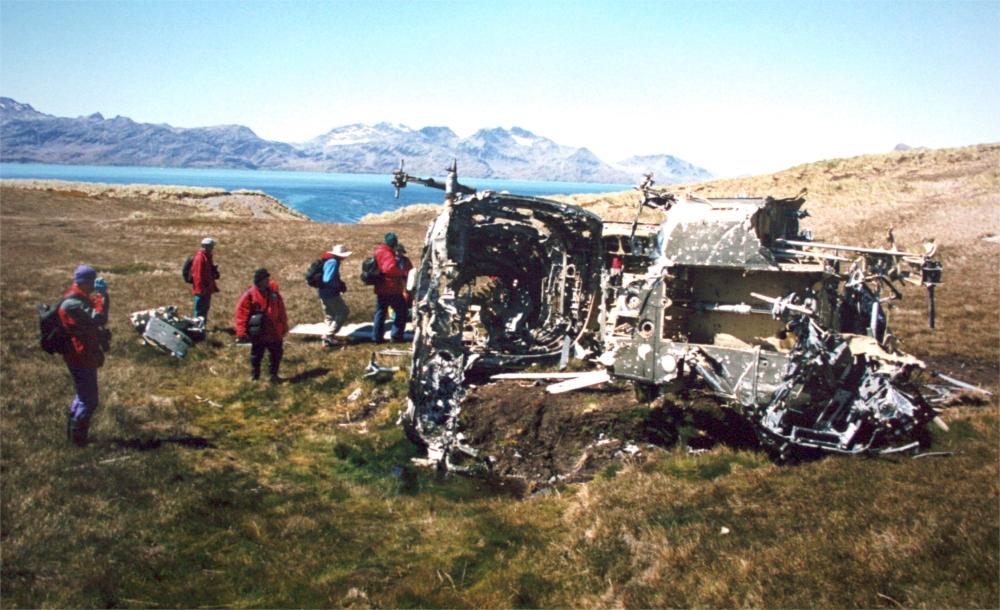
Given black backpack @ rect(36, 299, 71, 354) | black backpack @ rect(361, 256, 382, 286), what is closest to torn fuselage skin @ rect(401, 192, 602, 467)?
black backpack @ rect(361, 256, 382, 286)

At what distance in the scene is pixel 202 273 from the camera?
14.3 meters

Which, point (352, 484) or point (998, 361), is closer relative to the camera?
point (352, 484)

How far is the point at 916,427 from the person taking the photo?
745 centimetres

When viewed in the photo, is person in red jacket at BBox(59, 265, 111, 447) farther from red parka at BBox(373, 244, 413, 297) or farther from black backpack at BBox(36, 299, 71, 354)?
red parka at BBox(373, 244, 413, 297)

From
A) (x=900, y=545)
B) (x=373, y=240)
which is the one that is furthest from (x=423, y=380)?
(x=373, y=240)

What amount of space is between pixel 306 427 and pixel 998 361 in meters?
13.3

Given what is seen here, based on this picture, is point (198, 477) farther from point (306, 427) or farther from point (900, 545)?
point (900, 545)

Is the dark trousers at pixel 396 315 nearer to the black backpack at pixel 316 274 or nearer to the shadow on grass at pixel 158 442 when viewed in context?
the black backpack at pixel 316 274

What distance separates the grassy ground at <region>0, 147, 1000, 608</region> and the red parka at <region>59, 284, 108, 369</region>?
1250 millimetres

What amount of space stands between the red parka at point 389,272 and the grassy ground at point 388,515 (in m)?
2.15

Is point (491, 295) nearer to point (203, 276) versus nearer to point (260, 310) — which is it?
point (260, 310)

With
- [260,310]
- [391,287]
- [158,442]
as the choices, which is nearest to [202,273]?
[260,310]

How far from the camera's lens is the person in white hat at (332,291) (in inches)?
540

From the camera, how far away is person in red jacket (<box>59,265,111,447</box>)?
308 inches
